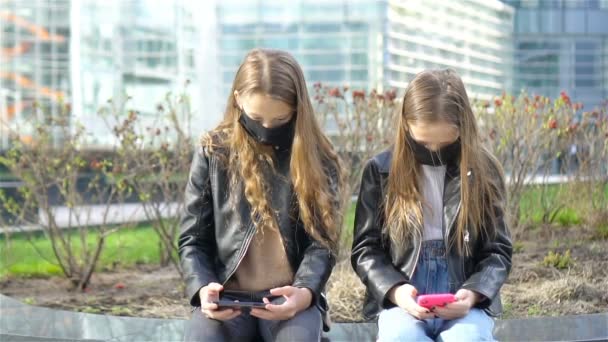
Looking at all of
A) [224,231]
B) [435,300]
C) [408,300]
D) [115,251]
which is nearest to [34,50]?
[115,251]

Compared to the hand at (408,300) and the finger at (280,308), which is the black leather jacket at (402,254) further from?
the finger at (280,308)

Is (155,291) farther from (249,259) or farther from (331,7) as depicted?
(331,7)

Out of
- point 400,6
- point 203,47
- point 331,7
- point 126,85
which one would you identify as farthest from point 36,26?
point 400,6

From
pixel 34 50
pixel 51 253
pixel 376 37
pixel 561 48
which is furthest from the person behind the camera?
pixel 34 50

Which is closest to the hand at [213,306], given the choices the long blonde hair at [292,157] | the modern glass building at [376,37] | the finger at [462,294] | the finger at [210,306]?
the finger at [210,306]

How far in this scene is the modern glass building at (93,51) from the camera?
66.0 ft

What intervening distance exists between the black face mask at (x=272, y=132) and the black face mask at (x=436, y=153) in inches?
17.4

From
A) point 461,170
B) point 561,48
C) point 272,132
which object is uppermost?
point 561,48

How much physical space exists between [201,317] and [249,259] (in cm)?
32

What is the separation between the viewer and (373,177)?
309 centimetres

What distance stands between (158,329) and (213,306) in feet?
3.37

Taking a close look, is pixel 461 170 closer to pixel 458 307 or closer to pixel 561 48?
pixel 458 307

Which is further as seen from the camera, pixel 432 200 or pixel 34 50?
pixel 34 50

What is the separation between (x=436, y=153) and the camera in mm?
2998
